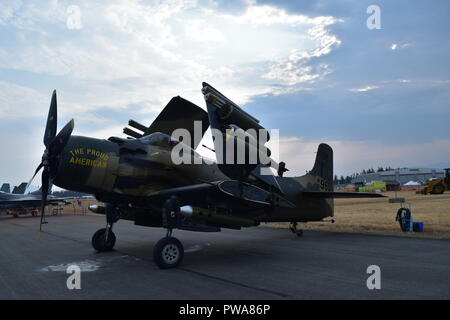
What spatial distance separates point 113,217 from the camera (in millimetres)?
10773

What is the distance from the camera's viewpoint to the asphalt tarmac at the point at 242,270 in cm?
602

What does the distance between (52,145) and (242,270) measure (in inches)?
225

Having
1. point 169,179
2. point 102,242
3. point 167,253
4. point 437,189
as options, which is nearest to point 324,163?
point 169,179

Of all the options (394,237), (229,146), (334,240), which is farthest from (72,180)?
(394,237)

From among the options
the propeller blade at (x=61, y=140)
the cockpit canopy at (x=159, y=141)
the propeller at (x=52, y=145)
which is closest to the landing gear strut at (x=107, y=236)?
the propeller at (x=52, y=145)

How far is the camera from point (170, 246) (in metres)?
8.34

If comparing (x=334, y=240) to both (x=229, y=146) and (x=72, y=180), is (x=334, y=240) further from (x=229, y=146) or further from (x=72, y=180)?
(x=72, y=180)

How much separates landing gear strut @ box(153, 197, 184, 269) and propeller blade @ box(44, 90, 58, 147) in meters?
3.54

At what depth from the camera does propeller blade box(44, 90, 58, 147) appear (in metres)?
8.84

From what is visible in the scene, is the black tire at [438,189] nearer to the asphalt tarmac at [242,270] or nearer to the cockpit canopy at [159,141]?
the asphalt tarmac at [242,270]

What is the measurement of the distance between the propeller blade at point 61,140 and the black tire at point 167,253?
3.42 metres

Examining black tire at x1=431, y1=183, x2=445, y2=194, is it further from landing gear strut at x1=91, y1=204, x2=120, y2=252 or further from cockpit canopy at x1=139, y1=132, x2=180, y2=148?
landing gear strut at x1=91, y1=204, x2=120, y2=252

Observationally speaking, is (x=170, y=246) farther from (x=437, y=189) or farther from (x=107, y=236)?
(x=437, y=189)

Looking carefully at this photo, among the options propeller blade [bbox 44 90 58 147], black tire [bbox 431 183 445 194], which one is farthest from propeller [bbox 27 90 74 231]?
black tire [bbox 431 183 445 194]
